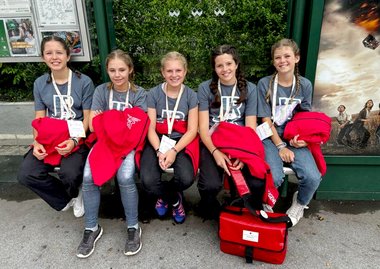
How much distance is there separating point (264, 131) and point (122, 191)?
1217mm

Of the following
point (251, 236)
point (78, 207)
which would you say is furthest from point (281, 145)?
point (78, 207)

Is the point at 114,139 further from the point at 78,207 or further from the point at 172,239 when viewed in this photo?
the point at 172,239

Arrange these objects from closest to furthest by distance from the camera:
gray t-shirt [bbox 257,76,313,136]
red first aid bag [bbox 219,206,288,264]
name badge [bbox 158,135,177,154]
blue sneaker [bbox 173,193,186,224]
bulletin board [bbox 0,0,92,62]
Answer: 1. red first aid bag [bbox 219,206,288,264]
2. name badge [bbox 158,135,177,154]
3. gray t-shirt [bbox 257,76,313,136]
4. blue sneaker [bbox 173,193,186,224]
5. bulletin board [bbox 0,0,92,62]

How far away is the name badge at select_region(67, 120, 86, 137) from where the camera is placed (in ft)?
8.66

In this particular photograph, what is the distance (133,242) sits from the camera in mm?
2469

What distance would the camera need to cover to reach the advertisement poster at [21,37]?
3.01 meters

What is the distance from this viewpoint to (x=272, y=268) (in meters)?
2.27

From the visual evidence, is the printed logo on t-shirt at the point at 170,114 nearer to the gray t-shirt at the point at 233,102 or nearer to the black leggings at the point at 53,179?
the gray t-shirt at the point at 233,102

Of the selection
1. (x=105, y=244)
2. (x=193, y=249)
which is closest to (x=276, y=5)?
(x=193, y=249)

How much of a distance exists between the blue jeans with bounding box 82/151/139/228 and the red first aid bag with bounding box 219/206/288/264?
0.69 meters

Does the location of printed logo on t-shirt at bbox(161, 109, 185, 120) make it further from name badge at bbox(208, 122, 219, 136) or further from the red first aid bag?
the red first aid bag

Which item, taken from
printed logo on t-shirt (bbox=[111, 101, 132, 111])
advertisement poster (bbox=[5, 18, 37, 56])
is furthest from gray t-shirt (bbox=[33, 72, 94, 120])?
advertisement poster (bbox=[5, 18, 37, 56])

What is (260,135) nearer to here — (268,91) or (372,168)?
(268,91)

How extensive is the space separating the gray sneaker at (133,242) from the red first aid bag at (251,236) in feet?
2.09
